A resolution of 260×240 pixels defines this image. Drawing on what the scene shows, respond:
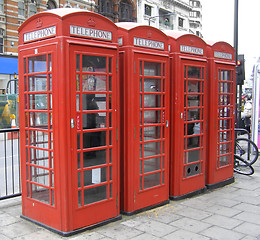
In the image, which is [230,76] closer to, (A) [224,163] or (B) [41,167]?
(A) [224,163]

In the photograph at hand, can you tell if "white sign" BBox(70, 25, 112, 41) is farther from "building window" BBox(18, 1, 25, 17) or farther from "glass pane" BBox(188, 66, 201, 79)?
"building window" BBox(18, 1, 25, 17)

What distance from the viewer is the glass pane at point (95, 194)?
4.14 m

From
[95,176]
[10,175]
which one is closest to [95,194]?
[95,176]

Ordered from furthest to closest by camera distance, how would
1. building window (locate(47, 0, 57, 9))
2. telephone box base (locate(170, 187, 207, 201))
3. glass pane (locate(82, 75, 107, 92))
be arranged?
building window (locate(47, 0, 57, 9)) → telephone box base (locate(170, 187, 207, 201)) → glass pane (locate(82, 75, 107, 92))

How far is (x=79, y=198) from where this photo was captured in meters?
4.03

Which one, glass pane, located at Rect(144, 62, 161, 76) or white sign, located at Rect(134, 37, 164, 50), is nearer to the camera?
white sign, located at Rect(134, 37, 164, 50)

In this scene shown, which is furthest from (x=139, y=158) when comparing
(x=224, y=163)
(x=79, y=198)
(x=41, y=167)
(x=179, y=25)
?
(x=179, y=25)

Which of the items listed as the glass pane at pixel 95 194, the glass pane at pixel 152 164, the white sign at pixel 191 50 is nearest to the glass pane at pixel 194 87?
the white sign at pixel 191 50

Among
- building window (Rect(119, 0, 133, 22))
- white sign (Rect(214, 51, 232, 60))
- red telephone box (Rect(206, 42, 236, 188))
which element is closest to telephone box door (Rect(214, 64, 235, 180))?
red telephone box (Rect(206, 42, 236, 188))

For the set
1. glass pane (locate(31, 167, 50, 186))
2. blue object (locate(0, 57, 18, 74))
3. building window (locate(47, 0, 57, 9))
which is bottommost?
glass pane (locate(31, 167, 50, 186))

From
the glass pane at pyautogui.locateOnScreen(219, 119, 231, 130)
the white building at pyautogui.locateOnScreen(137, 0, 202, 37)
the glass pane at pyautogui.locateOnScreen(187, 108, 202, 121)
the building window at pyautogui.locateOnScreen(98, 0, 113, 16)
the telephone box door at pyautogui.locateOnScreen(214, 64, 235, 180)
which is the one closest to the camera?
the glass pane at pyautogui.locateOnScreen(187, 108, 202, 121)

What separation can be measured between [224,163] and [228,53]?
2.26 metres

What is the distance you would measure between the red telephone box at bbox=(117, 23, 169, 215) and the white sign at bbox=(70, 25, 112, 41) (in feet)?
1.30

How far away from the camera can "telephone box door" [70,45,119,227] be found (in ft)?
12.9
